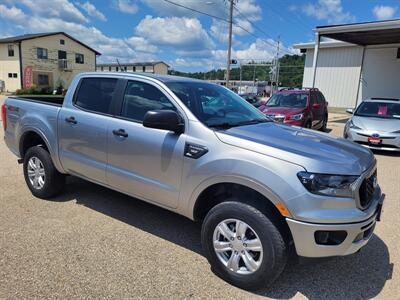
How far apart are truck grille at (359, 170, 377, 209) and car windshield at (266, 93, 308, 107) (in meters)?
8.21

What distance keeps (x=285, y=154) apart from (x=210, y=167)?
682 millimetres

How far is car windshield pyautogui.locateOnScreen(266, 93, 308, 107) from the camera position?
36.4 feet

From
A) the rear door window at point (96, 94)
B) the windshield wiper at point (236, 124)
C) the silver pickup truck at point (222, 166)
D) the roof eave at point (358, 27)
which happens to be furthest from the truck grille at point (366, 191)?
the roof eave at point (358, 27)

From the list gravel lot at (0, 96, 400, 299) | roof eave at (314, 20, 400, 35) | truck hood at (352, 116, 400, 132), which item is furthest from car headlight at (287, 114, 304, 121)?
roof eave at (314, 20, 400, 35)

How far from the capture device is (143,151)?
3.46 m

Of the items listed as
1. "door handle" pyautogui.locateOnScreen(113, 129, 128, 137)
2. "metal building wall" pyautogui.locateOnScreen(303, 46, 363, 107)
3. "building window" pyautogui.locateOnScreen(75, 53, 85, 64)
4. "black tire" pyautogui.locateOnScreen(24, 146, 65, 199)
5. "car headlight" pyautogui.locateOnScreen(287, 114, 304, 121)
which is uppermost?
"building window" pyautogui.locateOnScreen(75, 53, 85, 64)

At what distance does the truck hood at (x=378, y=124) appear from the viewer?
29.1 feet

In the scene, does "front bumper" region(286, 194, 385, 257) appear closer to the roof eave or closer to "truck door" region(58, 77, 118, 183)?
"truck door" region(58, 77, 118, 183)

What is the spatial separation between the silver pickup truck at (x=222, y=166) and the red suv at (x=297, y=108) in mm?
6118

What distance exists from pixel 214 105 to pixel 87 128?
157cm

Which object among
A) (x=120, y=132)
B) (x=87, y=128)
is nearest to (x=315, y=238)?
(x=120, y=132)

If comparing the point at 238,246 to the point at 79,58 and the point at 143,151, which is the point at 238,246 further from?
the point at 79,58

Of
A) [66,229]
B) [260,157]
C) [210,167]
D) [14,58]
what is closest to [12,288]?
[66,229]

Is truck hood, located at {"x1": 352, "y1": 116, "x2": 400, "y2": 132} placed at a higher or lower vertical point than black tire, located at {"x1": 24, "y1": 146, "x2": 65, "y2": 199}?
higher
